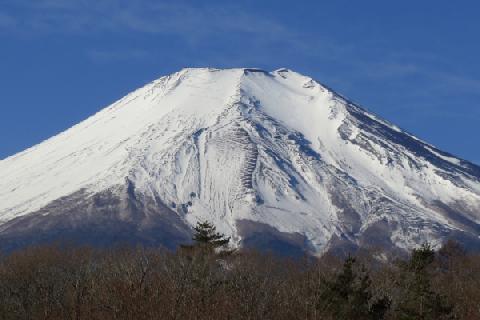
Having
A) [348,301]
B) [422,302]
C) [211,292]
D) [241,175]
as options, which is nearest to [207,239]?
[211,292]

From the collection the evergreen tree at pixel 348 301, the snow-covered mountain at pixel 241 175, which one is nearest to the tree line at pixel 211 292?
the evergreen tree at pixel 348 301

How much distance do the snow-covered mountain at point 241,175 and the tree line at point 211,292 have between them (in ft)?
195

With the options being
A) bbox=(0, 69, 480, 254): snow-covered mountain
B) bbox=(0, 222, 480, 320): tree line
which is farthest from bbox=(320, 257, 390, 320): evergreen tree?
bbox=(0, 69, 480, 254): snow-covered mountain

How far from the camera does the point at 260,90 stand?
490 feet

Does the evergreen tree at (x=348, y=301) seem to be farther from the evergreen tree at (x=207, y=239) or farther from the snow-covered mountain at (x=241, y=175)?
the snow-covered mountain at (x=241, y=175)

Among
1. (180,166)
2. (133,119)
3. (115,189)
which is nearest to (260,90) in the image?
(133,119)

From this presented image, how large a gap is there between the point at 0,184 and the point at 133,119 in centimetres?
2065

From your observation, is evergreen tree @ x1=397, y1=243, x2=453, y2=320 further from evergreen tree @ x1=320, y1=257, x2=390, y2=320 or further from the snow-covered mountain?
the snow-covered mountain

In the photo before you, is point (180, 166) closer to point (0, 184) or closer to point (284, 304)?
point (0, 184)

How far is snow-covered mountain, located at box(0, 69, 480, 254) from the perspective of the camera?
114 m

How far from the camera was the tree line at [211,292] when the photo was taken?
27.3 m

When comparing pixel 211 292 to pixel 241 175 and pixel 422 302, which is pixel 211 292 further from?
pixel 241 175

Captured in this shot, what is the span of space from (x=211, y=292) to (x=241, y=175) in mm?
90601

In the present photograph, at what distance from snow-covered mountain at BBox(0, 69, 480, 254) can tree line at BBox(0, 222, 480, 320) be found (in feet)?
195
